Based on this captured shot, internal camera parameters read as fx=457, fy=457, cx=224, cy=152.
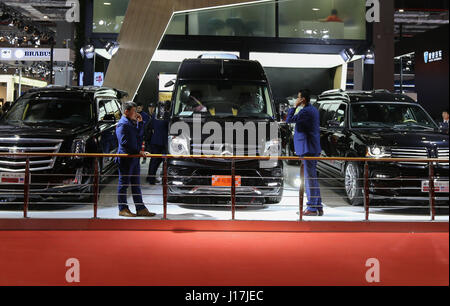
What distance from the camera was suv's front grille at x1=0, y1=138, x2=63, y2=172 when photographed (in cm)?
730

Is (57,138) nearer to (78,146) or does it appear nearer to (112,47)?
(78,146)

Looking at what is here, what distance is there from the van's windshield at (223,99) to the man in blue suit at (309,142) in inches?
38.5

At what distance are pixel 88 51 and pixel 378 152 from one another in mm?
11973

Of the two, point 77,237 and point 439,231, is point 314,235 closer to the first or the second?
point 439,231

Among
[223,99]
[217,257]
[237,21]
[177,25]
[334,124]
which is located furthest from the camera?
[237,21]

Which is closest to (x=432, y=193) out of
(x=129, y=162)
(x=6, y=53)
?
(x=129, y=162)

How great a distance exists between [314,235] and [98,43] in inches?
534

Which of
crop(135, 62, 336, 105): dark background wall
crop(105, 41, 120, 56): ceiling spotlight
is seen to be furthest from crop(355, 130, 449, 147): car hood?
crop(135, 62, 336, 105): dark background wall

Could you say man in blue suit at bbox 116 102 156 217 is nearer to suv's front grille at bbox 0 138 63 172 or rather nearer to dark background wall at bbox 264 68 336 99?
suv's front grille at bbox 0 138 63 172

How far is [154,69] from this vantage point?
19.5 meters

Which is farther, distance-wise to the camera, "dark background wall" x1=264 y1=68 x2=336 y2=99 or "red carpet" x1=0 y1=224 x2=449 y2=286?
"dark background wall" x1=264 y1=68 x2=336 y2=99

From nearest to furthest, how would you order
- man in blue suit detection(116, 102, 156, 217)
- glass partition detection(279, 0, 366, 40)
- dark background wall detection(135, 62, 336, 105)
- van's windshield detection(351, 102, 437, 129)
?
man in blue suit detection(116, 102, 156, 217), van's windshield detection(351, 102, 437, 129), glass partition detection(279, 0, 366, 40), dark background wall detection(135, 62, 336, 105)

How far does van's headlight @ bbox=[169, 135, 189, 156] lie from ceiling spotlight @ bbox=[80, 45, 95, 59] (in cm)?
1015

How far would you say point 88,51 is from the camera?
53.2 feet
